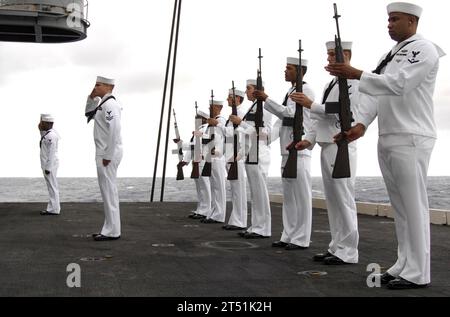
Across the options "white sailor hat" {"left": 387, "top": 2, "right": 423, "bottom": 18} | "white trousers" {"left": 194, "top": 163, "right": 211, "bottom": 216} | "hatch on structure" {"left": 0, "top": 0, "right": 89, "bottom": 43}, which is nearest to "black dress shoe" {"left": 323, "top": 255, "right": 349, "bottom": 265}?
"white sailor hat" {"left": 387, "top": 2, "right": 423, "bottom": 18}

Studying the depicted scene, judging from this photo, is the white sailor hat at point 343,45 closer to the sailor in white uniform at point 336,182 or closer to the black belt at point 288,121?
the sailor in white uniform at point 336,182

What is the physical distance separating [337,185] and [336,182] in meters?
0.03

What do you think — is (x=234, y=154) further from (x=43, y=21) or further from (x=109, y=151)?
(x=43, y=21)

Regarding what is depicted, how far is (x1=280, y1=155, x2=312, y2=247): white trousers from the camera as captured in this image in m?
6.86

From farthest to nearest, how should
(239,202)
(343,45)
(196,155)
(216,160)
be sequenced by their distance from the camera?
(196,155)
(216,160)
(239,202)
(343,45)

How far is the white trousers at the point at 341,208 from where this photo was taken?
5668 mm

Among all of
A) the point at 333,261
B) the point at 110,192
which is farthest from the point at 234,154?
the point at 333,261

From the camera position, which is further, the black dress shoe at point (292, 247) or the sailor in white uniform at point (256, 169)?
the sailor in white uniform at point (256, 169)

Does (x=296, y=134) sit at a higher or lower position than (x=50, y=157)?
higher

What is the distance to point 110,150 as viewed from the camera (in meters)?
7.60

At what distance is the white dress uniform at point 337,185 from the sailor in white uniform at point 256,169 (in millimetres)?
2091

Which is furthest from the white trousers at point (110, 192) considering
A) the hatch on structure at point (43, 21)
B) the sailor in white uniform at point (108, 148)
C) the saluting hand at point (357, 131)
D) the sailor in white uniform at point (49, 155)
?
the hatch on structure at point (43, 21)

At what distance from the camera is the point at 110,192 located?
7684mm

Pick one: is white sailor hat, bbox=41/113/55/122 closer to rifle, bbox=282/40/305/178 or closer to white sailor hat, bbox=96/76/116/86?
white sailor hat, bbox=96/76/116/86
